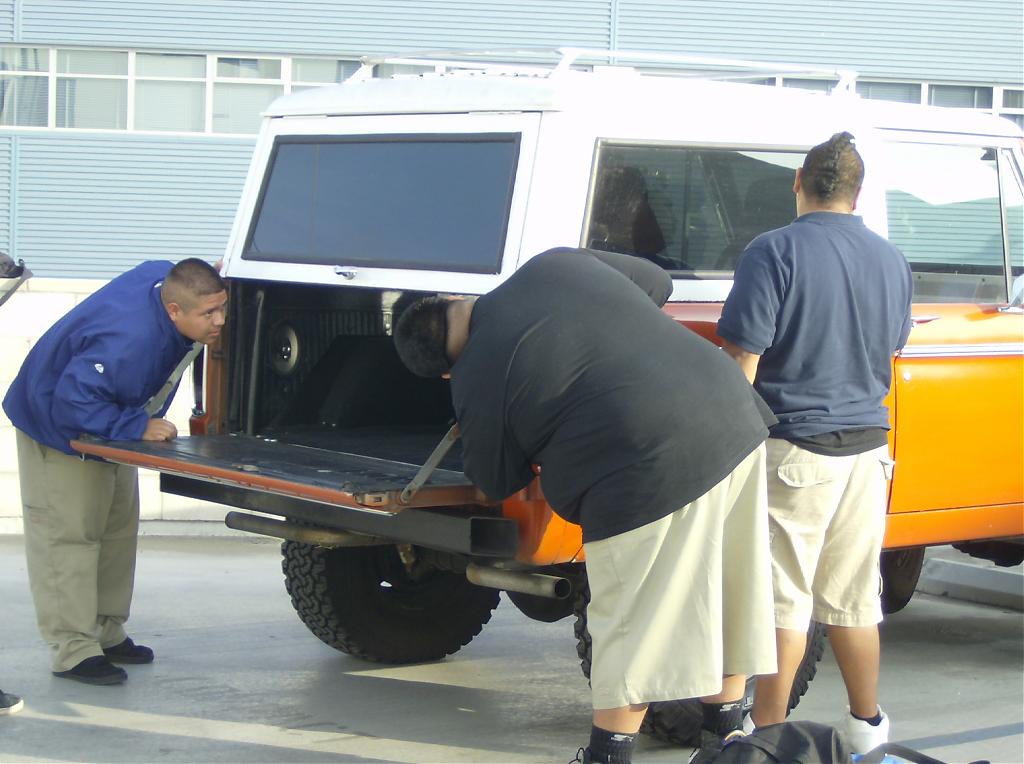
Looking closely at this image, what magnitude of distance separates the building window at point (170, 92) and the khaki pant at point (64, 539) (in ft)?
56.2

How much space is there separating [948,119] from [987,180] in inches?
12.7

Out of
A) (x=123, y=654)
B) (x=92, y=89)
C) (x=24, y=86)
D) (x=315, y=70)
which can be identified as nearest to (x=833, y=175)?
(x=123, y=654)

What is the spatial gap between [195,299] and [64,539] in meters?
1.08

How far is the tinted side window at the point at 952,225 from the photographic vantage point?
5.12 meters

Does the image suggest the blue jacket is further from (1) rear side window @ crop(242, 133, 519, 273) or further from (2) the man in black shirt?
(2) the man in black shirt

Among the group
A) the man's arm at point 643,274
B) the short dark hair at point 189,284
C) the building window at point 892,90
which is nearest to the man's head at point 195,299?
the short dark hair at point 189,284

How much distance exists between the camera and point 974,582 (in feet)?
23.2

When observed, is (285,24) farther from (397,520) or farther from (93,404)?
(397,520)

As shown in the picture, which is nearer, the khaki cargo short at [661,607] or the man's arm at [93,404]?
the khaki cargo short at [661,607]

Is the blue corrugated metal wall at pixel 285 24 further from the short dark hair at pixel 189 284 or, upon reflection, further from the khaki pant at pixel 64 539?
the short dark hair at pixel 189 284

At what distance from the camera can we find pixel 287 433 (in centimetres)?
531

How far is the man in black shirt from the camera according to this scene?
3.46 m

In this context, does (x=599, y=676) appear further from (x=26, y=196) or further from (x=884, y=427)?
(x=26, y=196)

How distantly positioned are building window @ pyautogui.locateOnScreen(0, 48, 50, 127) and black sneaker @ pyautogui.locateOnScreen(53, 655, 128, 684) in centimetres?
1790
